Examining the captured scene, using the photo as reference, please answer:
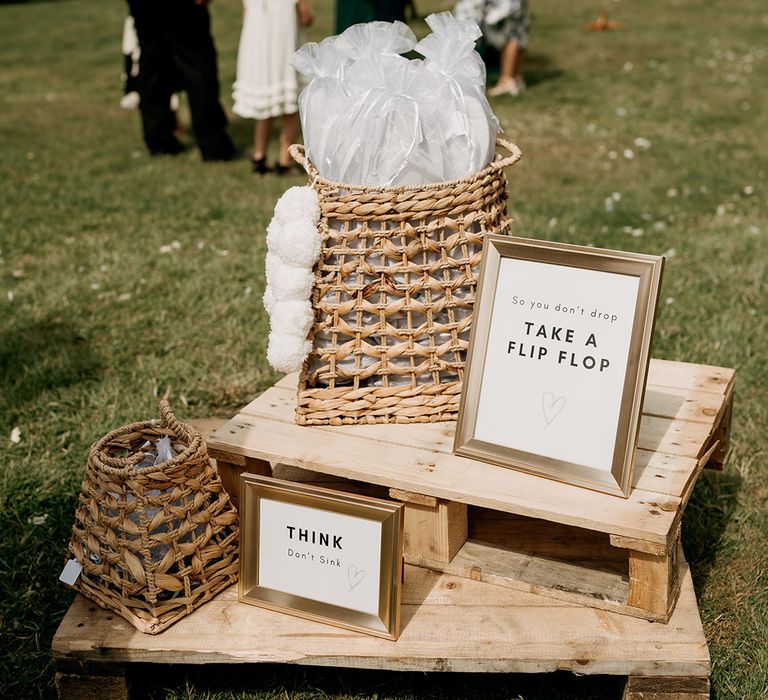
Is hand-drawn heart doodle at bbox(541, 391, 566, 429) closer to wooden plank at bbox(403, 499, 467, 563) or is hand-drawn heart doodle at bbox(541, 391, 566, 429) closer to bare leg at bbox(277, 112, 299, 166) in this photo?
wooden plank at bbox(403, 499, 467, 563)

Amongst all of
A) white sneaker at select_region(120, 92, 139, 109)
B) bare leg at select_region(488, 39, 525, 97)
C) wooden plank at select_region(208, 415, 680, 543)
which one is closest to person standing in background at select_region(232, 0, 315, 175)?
white sneaker at select_region(120, 92, 139, 109)

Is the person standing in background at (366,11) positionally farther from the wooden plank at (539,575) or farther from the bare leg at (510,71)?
the wooden plank at (539,575)

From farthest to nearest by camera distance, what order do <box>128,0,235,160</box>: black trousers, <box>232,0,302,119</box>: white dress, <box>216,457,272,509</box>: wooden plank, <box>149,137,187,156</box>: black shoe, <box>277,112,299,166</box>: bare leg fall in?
<box>149,137,187,156</box>: black shoe < <box>128,0,235,160</box>: black trousers < <box>277,112,299,166</box>: bare leg < <box>232,0,302,119</box>: white dress < <box>216,457,272,509</box>: wooden plank

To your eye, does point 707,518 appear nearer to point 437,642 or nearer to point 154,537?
point 437,642

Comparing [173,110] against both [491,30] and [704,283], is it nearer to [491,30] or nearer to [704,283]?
[491,30]

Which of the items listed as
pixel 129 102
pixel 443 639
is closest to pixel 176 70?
pixel 129 102

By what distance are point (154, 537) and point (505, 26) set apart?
21.8 ft

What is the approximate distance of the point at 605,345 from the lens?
168cm

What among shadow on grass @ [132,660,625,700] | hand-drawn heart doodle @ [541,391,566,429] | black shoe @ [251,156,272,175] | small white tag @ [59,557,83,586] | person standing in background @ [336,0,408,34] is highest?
person standing in background @ [336,0,408,34]

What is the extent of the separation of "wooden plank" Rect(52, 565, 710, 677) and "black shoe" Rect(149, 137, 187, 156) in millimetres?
4534

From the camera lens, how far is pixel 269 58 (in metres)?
5.23

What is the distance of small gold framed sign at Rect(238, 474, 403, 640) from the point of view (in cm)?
163

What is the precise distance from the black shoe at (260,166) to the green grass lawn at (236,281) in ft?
0.35

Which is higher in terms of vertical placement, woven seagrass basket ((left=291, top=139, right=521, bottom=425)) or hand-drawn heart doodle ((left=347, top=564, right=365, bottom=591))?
woven seagrass basket ((left=291, top=139, right=521, bottom=425))
